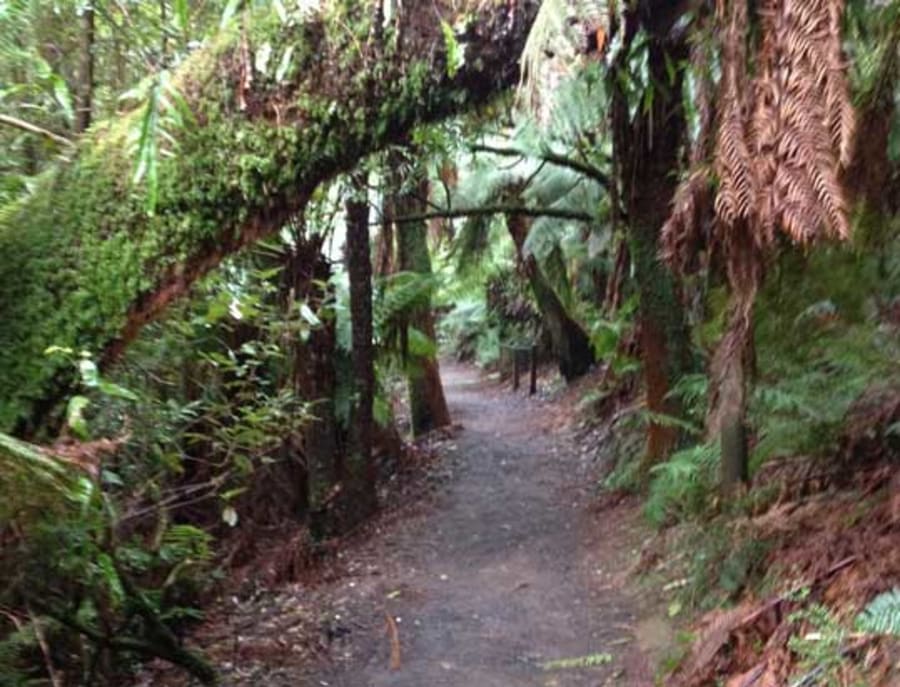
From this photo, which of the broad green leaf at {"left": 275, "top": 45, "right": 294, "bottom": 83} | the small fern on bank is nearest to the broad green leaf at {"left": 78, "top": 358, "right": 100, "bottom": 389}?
the broad green leaf at {"left": 275, "top": 45, "right": 294, "bottom": 83}

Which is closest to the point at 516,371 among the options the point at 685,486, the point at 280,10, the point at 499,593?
the point at 499,593

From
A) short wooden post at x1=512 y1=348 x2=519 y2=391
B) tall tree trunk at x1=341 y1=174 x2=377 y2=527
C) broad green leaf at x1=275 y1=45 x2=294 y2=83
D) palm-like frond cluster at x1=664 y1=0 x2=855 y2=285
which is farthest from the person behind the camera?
short wooden post at x1=512 y1=348 x2=519 y2=391

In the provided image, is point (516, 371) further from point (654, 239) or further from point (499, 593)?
point (499, 593)

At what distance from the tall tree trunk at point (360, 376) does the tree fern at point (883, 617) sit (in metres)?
6.04

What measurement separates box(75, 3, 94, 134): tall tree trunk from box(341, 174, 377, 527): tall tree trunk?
3220mm

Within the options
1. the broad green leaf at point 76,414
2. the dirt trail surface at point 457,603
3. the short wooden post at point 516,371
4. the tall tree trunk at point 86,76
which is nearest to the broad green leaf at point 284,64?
the broad green leaf at point 76,414

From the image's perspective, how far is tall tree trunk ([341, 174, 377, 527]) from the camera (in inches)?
320

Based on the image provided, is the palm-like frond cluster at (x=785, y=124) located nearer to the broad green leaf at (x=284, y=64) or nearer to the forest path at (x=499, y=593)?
the broad green leaf at (x=284, y=64)

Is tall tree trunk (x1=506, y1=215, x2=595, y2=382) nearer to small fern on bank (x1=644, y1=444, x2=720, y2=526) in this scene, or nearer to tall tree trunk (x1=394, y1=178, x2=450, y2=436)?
tall tree trunk (x1=394, y1=178, x2=450, y2=436)

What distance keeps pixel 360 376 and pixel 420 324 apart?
3.71 m

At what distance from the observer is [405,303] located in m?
9.31

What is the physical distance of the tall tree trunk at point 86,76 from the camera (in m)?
4.75

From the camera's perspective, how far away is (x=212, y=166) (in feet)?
10.6

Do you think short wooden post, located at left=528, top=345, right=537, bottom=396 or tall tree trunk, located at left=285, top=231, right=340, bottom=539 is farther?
short wooden post, located at left=528, top=345, right=537, bottom=396
